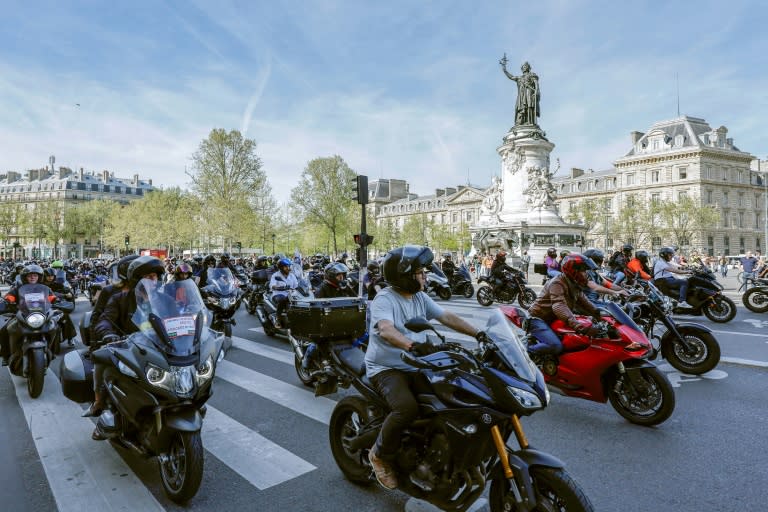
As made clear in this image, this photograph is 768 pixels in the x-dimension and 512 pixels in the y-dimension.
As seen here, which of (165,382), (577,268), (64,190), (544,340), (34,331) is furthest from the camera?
(64,190)

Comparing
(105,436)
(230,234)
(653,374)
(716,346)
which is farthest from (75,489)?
(230,234)

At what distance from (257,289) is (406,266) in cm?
966

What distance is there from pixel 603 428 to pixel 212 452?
131 inches

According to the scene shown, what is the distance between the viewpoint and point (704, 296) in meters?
10.1

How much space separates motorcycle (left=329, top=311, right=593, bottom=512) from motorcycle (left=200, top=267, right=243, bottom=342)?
616cm

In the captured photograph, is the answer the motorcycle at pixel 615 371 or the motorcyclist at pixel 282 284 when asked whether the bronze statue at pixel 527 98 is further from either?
the motorcycle at pixel 615 371

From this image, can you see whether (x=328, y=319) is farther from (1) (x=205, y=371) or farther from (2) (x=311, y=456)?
(1) (x=205, y=371)

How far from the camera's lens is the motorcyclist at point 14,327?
5.95 meters

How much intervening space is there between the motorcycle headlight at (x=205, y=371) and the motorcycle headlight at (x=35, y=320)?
3.60m

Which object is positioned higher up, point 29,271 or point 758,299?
point 29,271

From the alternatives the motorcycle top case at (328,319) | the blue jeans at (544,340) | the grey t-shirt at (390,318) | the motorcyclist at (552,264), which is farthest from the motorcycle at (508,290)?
the grey t-shirt at (390,318)

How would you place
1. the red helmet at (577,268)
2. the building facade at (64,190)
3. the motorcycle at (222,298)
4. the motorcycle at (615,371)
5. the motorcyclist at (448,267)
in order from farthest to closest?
the building facade at (64,190), the motorcyclist at (448,267), the motorcycle at (222,298), the red helmet at (577,268), the motorcycle at (615,371)

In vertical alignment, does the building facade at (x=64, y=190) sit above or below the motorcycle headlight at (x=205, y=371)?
above

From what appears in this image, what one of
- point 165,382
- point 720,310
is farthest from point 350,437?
point 720,310
